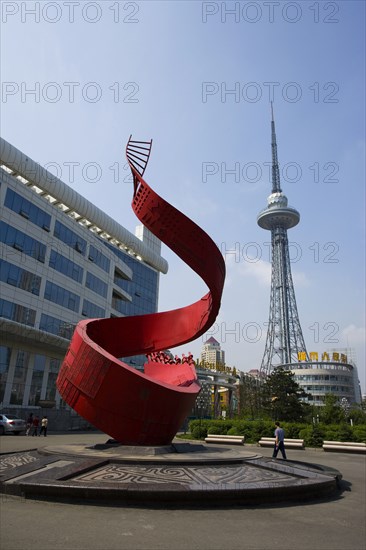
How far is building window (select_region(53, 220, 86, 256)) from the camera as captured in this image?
3809cm

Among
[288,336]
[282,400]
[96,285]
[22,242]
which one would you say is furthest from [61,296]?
[288,336]

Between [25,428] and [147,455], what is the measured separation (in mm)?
16878

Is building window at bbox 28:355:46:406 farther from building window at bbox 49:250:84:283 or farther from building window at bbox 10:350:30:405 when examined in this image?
building window at bbox 49:250:84:283

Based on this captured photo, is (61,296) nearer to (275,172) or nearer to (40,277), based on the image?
(40,277)

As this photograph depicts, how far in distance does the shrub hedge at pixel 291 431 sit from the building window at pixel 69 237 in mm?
21564

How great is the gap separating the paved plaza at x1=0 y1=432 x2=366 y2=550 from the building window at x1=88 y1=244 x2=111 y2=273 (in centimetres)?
3686

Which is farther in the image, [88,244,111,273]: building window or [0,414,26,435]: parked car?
[88,244,111,273]: building window

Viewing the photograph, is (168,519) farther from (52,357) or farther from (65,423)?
(52,357)

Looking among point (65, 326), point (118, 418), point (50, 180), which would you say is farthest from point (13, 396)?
point (118, 418)

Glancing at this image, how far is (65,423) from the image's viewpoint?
3216 cm

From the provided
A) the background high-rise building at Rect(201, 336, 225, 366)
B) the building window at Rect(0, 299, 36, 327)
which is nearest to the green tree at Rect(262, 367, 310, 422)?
the building window at Rect(0, 299, 36, 327)

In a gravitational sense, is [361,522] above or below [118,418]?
below

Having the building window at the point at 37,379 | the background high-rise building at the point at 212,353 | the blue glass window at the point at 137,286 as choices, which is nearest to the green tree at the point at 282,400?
the blue glass window at the point at 137,286

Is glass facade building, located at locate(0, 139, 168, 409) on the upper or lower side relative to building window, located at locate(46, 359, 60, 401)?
upper
